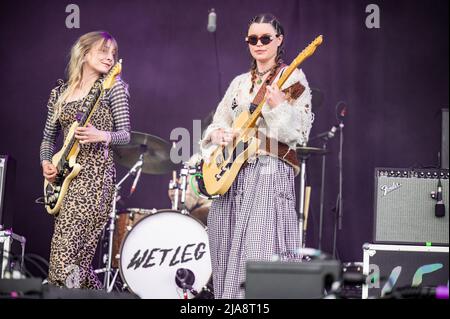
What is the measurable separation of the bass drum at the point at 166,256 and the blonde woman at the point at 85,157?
1.30 metres

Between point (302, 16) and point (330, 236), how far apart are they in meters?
2.04

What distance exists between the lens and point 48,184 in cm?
569

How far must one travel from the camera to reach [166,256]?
6.94 metres

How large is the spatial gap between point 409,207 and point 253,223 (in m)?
1.29

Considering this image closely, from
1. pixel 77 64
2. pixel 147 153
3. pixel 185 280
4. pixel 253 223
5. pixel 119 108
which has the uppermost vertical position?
pixel 77 64

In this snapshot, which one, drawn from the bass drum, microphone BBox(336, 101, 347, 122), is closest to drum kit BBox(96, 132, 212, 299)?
the bass drum

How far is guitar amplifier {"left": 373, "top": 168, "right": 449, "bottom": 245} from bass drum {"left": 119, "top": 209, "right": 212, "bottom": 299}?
5.91 feet

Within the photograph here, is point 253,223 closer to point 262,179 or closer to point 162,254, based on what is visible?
point 262,179

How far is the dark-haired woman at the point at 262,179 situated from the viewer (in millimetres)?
4953

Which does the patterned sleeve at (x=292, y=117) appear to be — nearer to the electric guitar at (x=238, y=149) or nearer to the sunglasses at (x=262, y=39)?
the electric guitar at (x=238, y=149)

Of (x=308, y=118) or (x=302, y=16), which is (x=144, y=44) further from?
(x=308, y=118)

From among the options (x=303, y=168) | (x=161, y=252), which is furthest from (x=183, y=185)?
(x=303, y=168)

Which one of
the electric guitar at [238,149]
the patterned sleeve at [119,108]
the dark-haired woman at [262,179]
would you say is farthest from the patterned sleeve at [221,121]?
the patterned sleeve at [119,108]
